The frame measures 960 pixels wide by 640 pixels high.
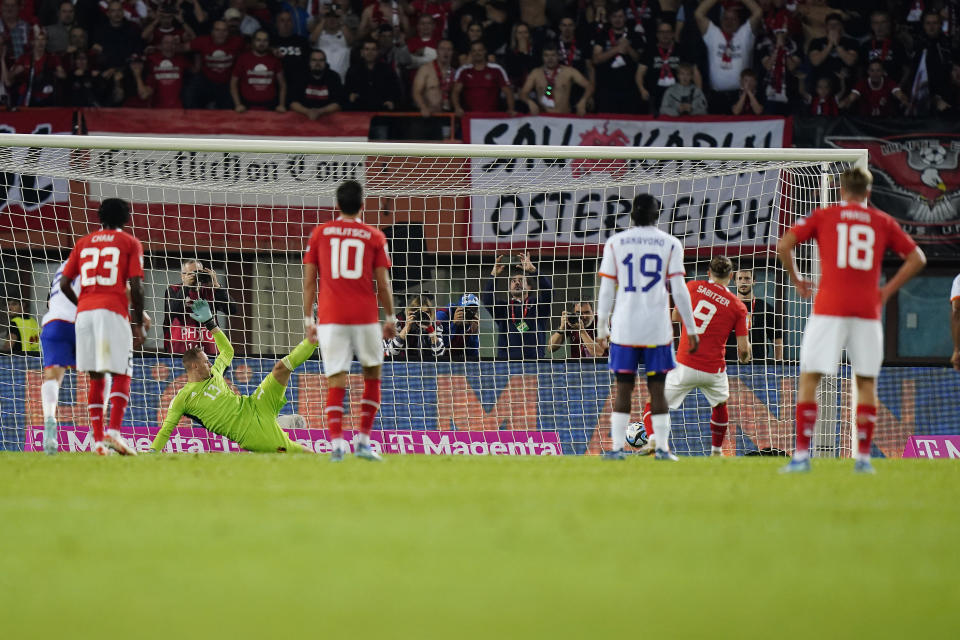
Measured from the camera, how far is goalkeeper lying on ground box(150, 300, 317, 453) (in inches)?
456

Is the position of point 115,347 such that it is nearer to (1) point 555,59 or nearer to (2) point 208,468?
(2) point 208,468

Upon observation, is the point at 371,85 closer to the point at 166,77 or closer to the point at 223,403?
the point at 166,77

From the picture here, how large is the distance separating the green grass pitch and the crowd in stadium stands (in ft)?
34.5

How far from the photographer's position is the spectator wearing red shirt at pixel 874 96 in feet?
56.7

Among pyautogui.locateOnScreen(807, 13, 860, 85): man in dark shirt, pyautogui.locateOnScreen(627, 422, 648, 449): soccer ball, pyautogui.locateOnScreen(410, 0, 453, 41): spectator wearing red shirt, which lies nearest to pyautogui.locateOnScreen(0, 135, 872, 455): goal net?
pyautogui.locateOnScreen(627, 422, 648, 449): soccer ball

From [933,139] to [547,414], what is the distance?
6663mm

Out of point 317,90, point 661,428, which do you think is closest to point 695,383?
point 661,428

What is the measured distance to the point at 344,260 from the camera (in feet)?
27.4

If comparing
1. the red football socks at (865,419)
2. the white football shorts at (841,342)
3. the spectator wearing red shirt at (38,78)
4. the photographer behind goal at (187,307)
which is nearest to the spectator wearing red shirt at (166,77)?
the spectator wearing red shirt at (38,78)

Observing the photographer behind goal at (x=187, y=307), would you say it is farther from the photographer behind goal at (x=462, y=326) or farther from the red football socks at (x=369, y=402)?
the red football socks at (x=369, y=402)

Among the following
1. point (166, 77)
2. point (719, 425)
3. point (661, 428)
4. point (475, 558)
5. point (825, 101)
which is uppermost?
point (166, 77)

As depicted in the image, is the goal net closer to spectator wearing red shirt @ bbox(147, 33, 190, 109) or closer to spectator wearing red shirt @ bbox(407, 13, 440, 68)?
spectator wearing red shirt @ bbox(147, 33, 190, 109)

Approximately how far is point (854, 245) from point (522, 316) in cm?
677

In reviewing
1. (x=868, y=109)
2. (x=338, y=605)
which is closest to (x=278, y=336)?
(x=868, y=109)
